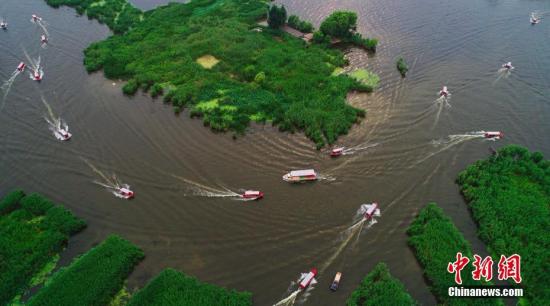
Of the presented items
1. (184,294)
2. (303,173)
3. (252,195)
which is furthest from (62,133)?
(303,173)

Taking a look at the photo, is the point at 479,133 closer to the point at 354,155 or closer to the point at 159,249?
the point at 354,155

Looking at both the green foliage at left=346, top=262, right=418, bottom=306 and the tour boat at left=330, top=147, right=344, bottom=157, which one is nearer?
the green foliage at left=346, top=262, right=418, bottom=306

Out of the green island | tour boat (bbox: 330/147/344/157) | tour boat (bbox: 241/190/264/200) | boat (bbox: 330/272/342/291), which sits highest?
the green island

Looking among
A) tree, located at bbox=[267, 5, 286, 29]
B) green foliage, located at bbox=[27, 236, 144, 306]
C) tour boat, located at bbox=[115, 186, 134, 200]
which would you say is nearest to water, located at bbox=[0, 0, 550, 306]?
tour boat, located at bbox=[115, 186, 134, 200]

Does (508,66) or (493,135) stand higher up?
(508,66)

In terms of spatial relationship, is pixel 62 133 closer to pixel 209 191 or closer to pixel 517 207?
pixel 209 191

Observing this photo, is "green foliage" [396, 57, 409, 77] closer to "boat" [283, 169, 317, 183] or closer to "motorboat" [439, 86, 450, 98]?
"motorboat" [439, 86, 450, 98]
